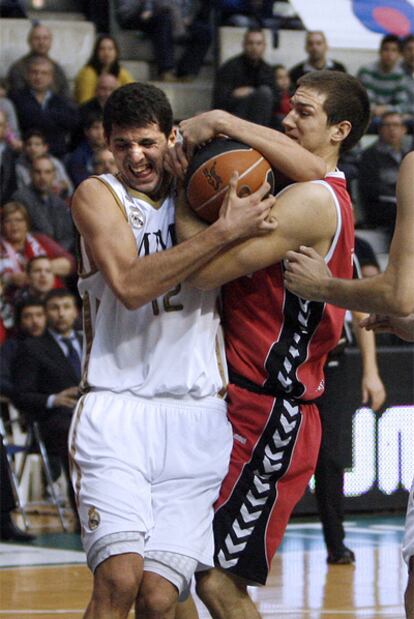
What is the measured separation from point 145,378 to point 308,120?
95 cm

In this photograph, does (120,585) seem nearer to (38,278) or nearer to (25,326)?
(25,326)

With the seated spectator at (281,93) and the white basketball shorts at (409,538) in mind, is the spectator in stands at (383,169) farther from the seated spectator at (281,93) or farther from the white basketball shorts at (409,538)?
the white basketball shorts at (409,538)

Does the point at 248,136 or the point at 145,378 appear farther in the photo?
the point at 145,378

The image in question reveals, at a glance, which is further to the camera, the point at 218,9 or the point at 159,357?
the point at 218,9

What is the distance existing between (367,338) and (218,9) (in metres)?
7.25

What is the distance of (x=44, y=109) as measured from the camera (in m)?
11.9

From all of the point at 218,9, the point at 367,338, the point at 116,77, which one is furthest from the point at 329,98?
the point at 218,9

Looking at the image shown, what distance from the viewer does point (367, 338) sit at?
25.6 feet

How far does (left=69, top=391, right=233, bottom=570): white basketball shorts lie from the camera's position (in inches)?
160

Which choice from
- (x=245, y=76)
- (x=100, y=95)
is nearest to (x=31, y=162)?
(x=100, y=95)

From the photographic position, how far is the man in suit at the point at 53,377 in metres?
8.93

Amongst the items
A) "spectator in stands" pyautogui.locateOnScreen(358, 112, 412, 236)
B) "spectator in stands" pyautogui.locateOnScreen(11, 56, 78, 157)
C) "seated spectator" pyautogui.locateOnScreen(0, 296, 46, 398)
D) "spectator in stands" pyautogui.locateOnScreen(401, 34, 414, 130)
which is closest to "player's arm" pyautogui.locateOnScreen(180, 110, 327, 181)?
"seated spectator" pyautogui.locateOnScreen(0, 296, 46, 398)

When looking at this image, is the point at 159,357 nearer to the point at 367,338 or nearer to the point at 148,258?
the point at 148,258

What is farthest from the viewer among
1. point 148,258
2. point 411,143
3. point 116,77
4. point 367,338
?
point 411,143
